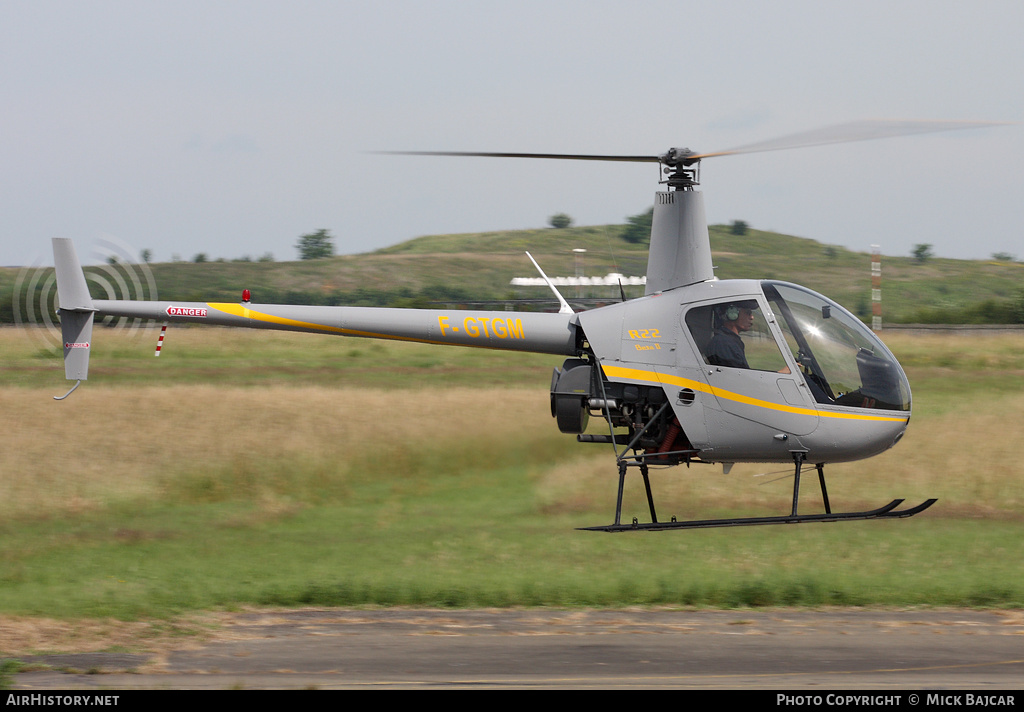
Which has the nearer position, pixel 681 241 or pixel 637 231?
pixel 681 241

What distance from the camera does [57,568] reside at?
12766 mm

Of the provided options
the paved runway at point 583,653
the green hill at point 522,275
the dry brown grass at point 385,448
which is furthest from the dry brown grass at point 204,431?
the green hill at point 522,275

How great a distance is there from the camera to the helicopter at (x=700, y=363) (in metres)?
9.72

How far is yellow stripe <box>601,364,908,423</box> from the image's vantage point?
9.72 metres

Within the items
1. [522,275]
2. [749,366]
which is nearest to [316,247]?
[522,275]

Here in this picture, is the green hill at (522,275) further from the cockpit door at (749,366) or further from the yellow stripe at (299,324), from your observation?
the cockpit door at (749,366)

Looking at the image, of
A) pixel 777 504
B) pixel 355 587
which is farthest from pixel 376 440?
pixel 777 504

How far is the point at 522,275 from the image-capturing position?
4062cm

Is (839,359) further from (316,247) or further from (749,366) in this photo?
(316,247)

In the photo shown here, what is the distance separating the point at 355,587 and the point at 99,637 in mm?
3061

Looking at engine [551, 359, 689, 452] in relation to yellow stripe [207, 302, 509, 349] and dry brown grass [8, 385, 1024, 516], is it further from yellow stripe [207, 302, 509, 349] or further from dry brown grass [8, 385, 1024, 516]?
dry brown grass [8, 385, 1024, 516]

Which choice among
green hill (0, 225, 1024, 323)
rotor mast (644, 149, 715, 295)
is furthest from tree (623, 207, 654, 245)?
rotor mast (644, 149, 715, 295)

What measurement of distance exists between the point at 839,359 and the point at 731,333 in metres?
1.09

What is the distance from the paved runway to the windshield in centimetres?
247
